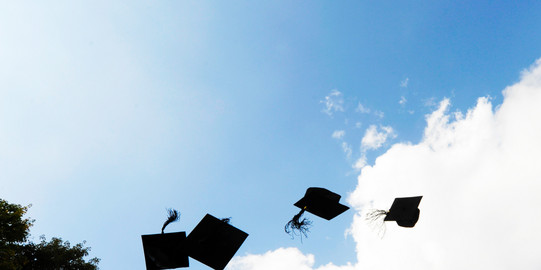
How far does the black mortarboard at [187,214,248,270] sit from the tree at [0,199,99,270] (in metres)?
6.22

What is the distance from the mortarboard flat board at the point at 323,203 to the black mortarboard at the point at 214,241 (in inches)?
52.7

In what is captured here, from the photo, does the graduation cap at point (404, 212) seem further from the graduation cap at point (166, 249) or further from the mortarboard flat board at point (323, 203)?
the graduation cap at point (166, 249)

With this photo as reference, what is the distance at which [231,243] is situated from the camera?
4465mm

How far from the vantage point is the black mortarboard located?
4.32 m

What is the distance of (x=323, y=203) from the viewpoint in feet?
16.8

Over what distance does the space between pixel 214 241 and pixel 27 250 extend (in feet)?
30.2

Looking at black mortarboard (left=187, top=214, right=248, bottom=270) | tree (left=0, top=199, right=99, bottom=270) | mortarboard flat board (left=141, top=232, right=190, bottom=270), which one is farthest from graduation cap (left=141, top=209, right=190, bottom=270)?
tree (left=0, top=199, right=99, bottom=270)

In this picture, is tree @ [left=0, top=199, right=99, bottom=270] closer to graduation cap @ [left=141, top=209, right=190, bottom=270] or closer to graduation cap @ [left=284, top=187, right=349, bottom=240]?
graduation cap @ [left=141, top=209, right=190, bottom=270]

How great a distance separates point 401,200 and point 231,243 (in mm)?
3300

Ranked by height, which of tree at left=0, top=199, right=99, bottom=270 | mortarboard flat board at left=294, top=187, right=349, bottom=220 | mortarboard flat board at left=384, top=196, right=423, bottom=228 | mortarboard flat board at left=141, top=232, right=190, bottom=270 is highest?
tree at left=0, top=199, right=99, bottom=270

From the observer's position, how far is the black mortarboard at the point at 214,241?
14.2 feet

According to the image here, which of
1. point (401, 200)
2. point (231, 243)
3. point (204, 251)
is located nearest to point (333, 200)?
point (401, 200)

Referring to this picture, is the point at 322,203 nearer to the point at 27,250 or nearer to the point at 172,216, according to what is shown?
the point at 172,216

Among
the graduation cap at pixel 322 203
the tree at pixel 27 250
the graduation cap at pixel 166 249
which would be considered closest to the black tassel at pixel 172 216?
the graduation cap at pixel 166 249
